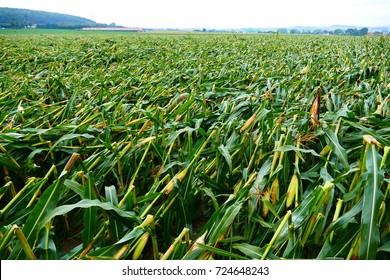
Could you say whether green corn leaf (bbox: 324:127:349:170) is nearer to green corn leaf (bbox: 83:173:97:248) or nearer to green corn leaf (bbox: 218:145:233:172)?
green corn leaf (bbox: 218:145:233:172)

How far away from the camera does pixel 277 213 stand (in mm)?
1348

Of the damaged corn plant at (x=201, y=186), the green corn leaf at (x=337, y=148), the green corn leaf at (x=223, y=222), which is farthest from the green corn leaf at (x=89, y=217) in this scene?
the green corn leaf at (x=337, y=148)

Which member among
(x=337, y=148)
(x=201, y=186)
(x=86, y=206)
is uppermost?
(x=337, y=148)

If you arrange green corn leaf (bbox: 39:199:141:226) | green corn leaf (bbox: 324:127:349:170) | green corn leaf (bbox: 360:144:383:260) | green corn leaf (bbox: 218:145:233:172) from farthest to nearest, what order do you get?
green corn leaf (bbox: 218:145:233:172) < green corn leaf (bbox: 324:127:349:170) < green corn leaf (bbox: 39:199:141:226) < green corn leaf (bbox: 360:144:383:260)

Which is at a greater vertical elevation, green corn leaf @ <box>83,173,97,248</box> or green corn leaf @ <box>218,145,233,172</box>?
green corn leaf @ <box>218,145,233,172</box>

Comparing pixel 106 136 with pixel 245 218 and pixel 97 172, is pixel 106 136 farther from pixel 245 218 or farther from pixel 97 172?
pixel 245 218

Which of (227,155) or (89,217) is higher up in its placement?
(227,155)

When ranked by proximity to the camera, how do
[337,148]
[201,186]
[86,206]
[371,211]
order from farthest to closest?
[201,186]
[337,148]
[86,206]
[371,211]

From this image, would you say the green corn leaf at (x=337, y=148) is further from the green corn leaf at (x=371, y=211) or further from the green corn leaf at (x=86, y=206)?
the green corn leaf at (x=86, y=206)

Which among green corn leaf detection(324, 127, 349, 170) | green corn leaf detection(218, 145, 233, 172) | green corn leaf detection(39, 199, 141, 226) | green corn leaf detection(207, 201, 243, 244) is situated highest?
green corn leaf detection(324, 127, 349, 170)

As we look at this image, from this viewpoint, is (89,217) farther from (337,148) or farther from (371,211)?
(337,148)

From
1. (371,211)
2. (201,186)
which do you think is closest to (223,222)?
(201,186)

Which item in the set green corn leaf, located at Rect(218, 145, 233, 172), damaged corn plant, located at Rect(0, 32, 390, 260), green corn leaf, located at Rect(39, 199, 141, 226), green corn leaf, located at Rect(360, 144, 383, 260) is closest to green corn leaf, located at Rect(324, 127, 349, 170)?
damaged corn plant, located at Rect(0, 32, 390, 260)
